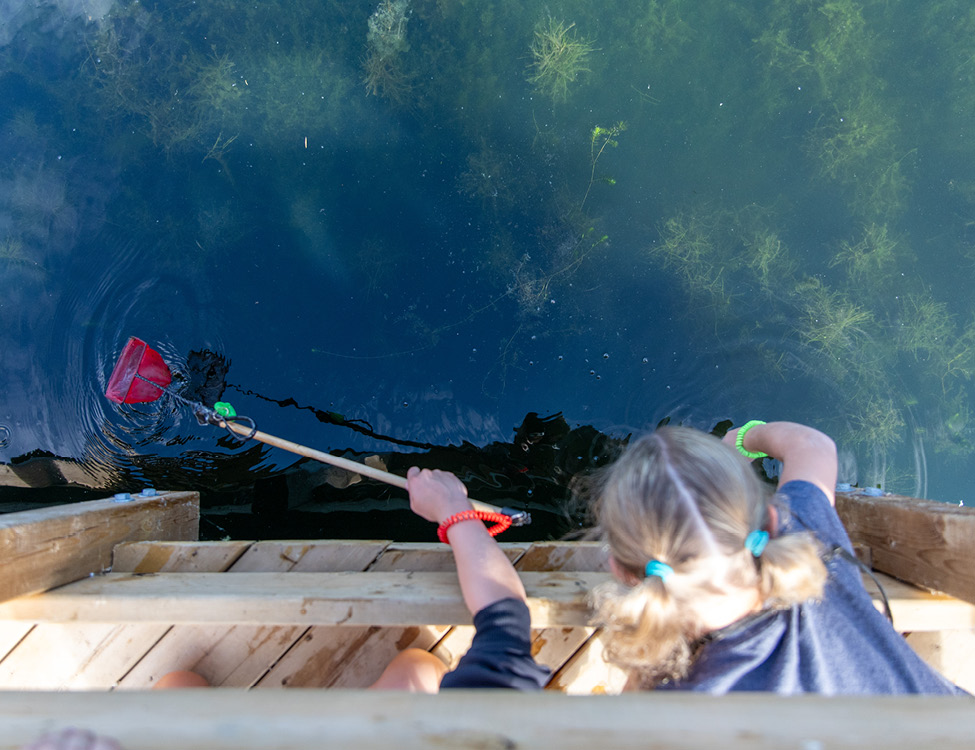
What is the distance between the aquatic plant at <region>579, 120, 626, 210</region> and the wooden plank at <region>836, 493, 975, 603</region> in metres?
1.70

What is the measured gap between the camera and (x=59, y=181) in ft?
8.63

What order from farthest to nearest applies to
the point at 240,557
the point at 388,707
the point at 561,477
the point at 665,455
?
the point at 561,477 → the point at 240,557 → the point at 665,455 → the point at 388,707

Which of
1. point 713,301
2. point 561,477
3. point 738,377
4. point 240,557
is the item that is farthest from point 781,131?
point 240,557

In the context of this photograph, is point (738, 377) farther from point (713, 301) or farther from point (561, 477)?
point (561, 477)

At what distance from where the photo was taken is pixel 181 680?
146 cm

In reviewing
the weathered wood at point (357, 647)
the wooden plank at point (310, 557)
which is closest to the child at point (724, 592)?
the weathered wood at point (357, 647)

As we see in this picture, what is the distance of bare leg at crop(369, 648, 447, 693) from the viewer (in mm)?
1386

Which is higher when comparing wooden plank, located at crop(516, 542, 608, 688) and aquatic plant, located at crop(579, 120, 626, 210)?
aquatic plant, located at crop(579, 120, 626, 210)

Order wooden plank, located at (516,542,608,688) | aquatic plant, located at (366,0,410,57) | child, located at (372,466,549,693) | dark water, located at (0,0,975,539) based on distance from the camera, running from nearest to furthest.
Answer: child, located at (372,466,549,693) → wooden plank, located at (516,542,608,688) → dark water, located at (0,0,975,539) → aquatic plant, located at (366,0,410,57)

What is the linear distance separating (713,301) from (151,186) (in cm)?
261

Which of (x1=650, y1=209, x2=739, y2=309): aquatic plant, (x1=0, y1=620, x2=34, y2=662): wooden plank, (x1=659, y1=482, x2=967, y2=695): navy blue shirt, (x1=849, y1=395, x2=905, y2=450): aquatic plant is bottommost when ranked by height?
(x1=0, y1=620, x2=34, y2=662): wooden plank

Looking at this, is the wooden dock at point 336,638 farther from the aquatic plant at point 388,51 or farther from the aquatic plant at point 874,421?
the aquatic plant at point 388,51

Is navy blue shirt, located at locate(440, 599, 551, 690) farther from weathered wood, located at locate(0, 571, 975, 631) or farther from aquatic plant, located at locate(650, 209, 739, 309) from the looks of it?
aquatic plant, located at locate(650, 209, 739, 309)

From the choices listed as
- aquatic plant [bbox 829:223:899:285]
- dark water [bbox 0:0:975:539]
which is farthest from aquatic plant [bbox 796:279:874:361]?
aquatic plant [bbox 829:223:899:285]
